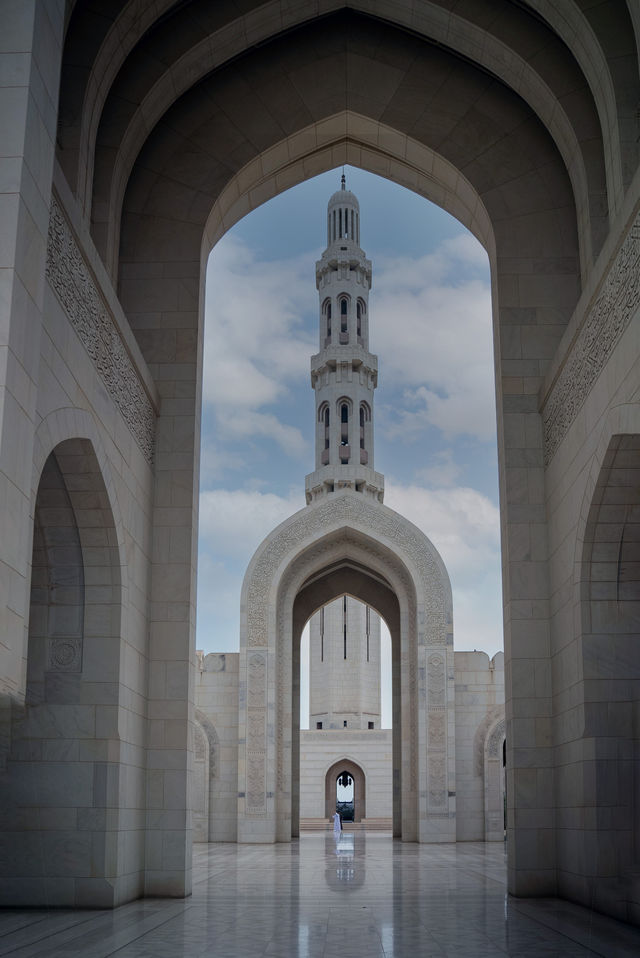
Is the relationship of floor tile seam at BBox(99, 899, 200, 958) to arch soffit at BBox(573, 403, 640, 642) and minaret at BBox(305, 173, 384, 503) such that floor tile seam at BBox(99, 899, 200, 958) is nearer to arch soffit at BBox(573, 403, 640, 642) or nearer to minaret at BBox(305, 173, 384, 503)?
arch soffit at BBox(573, 403, 640, 642)

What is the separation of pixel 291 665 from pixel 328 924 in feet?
39.2

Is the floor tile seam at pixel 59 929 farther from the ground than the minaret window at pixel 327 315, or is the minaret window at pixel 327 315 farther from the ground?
the minaret window at pixel 327 315

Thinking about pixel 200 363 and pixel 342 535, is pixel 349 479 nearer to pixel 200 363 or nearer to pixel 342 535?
pixel 342 535

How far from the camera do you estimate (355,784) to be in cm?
2606

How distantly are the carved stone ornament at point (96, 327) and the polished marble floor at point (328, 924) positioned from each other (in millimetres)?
3123

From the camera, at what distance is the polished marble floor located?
15.0 feet

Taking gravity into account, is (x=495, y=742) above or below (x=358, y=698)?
below

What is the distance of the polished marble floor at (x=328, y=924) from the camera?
180 inches

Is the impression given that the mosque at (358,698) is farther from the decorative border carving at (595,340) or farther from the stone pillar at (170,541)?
the decorative border carving at (595,340)

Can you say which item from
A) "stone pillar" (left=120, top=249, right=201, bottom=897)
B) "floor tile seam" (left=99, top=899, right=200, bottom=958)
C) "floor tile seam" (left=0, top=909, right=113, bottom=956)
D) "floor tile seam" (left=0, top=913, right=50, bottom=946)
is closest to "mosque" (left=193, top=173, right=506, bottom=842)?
"stone pillar" (left=120, top=249, right=201, bottom=897)

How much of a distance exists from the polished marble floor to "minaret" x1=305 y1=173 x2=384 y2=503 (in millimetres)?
12641

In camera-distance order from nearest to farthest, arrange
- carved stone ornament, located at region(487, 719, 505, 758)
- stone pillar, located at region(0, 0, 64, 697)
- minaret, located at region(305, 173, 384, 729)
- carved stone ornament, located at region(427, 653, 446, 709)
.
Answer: stone pillar, located at region(0, 0, 64, 697)
carved stone ornament, located at region(427, 653, 446, 709)
carved stone ornament, located at region(487, 719, 505, 758)
minaret, located at region(305, 173, 384, 729)

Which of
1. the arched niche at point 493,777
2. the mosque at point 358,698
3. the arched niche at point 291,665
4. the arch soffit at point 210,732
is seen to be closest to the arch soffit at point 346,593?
the mosque at point 358,698

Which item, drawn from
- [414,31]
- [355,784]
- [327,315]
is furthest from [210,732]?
[414,31]
